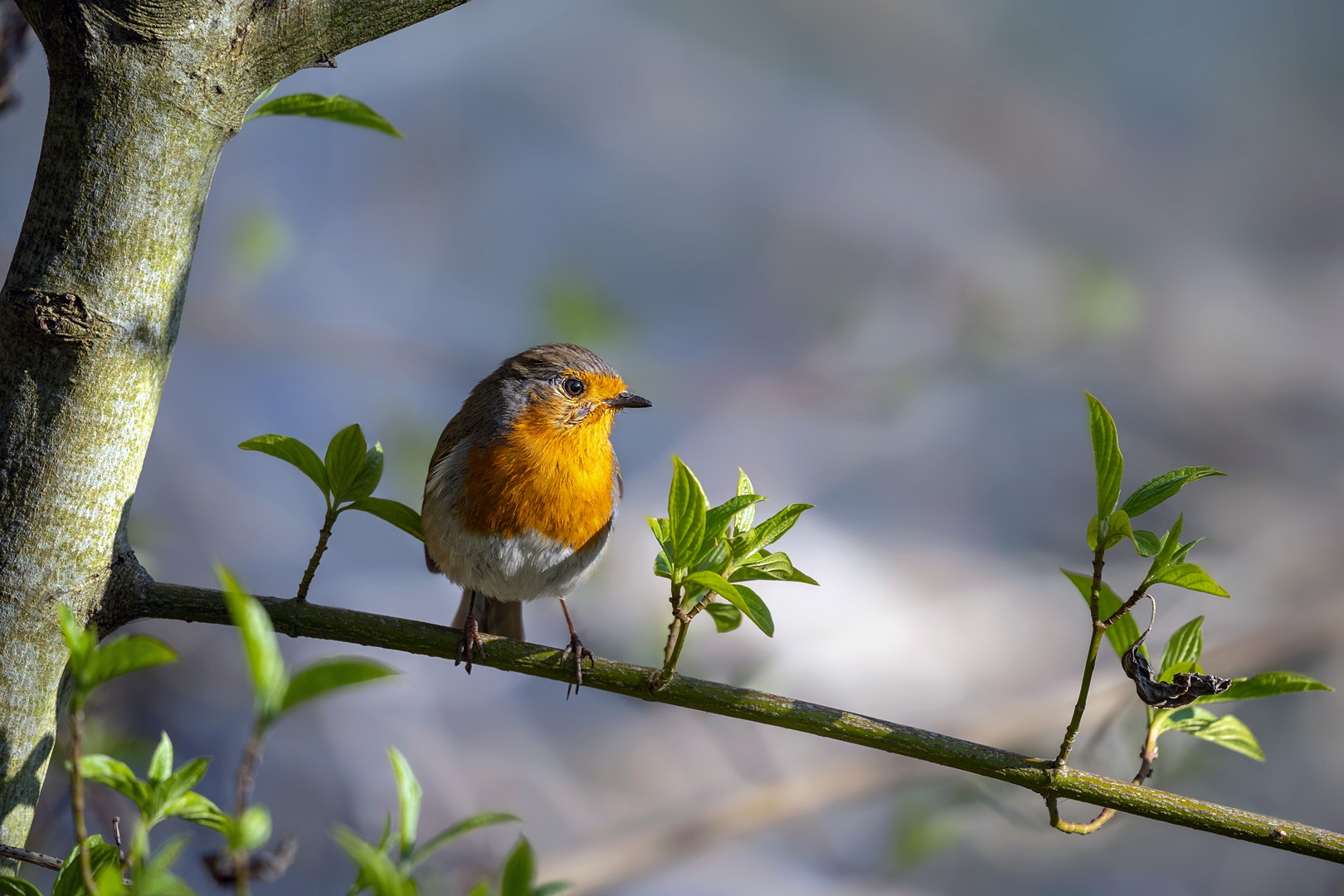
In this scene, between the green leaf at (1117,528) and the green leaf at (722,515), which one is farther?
the green leaf at (722,515)

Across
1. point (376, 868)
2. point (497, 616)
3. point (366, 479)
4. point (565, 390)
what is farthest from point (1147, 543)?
point (497, 616)

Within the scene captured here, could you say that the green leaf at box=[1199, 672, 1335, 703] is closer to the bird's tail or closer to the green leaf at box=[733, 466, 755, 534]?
the green leaf at box=[733, 466, 755, 534]

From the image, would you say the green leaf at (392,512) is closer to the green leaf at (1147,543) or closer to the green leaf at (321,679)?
the green leaf at (321,679)

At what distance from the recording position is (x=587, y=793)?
2879 millimetres

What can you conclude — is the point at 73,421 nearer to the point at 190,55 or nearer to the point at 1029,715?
the point at 190,55

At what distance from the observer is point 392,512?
4.94 feet

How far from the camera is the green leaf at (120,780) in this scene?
91 centimetres

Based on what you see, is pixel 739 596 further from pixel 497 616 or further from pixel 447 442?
pixel 497 616

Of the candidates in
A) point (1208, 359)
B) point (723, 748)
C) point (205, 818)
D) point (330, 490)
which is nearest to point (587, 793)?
point (723, 748)

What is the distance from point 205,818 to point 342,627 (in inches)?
12.4

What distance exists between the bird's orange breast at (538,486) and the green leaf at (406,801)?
3.91 feet

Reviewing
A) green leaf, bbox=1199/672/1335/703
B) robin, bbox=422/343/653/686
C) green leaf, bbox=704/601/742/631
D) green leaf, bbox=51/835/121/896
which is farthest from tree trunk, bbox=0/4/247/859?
green leaf, bbox=1199/672/1335/703

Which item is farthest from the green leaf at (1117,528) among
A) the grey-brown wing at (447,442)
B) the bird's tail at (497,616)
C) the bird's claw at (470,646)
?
the bird's tail at (497,616)

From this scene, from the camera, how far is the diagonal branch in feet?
3.80
